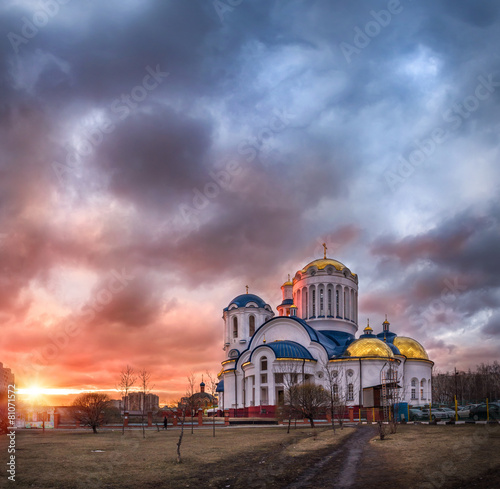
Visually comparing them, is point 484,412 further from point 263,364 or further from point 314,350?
point 263,364

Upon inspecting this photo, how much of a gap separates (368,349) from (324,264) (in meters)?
13.4

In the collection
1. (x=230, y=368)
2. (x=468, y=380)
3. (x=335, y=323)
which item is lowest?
(x=468, y=380)

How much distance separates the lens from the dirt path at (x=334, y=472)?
42.6ft

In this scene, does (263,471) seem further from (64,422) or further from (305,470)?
(64,422)

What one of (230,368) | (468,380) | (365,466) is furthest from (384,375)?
(468,380)

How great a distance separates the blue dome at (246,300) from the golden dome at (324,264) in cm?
639

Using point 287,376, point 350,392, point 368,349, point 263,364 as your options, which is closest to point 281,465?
point 287,376

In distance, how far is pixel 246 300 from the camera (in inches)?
2525

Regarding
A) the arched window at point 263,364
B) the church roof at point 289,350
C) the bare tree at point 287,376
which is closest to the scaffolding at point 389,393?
the bare tree at point 287,376

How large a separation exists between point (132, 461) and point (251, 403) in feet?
118

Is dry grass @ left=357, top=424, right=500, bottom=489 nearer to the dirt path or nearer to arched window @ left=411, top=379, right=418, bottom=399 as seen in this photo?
the dirt path

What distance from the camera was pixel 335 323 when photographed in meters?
60.2

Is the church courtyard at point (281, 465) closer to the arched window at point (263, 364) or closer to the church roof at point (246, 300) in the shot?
the arched window at point (263, 364)

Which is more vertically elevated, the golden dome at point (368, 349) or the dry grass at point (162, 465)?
the golden dome at point (368, 349)
